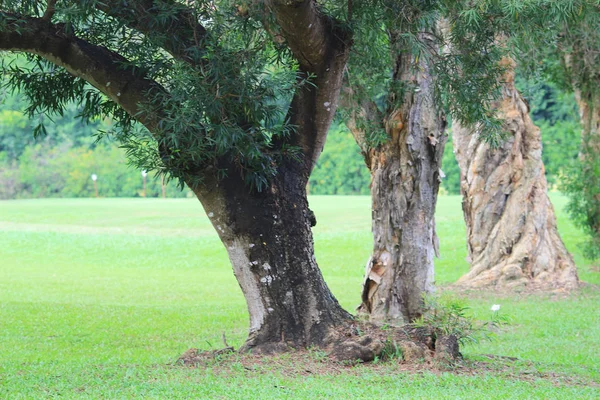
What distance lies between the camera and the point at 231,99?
679cm

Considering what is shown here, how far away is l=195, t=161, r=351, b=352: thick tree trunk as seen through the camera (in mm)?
7566

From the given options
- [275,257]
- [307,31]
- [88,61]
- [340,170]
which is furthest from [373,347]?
[340,170]

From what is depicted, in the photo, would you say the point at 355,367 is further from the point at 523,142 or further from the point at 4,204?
the point at 4,204

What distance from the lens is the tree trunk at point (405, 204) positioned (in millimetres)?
10742

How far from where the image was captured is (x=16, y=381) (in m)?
6.98

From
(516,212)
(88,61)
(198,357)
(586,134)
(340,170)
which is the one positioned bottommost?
(198,357)

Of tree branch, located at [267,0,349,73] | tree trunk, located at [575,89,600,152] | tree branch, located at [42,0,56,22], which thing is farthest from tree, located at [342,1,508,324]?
tree trunk, located at [575,89,600,152]

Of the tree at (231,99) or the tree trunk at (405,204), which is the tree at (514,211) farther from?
the tree at (231,99)

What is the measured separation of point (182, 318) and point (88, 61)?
22.4 ft

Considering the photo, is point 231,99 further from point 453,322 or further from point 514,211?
point 514,211

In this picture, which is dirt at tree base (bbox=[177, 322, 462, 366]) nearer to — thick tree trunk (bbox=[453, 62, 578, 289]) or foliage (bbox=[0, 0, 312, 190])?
foliage (bbox=[0, 0, 312, 190])

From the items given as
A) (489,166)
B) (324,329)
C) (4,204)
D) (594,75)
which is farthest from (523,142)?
(4,204)

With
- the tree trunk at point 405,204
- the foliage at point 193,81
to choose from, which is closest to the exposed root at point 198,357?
the foliage at point 193,81

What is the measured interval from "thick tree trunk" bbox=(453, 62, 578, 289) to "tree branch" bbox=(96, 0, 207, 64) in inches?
360
